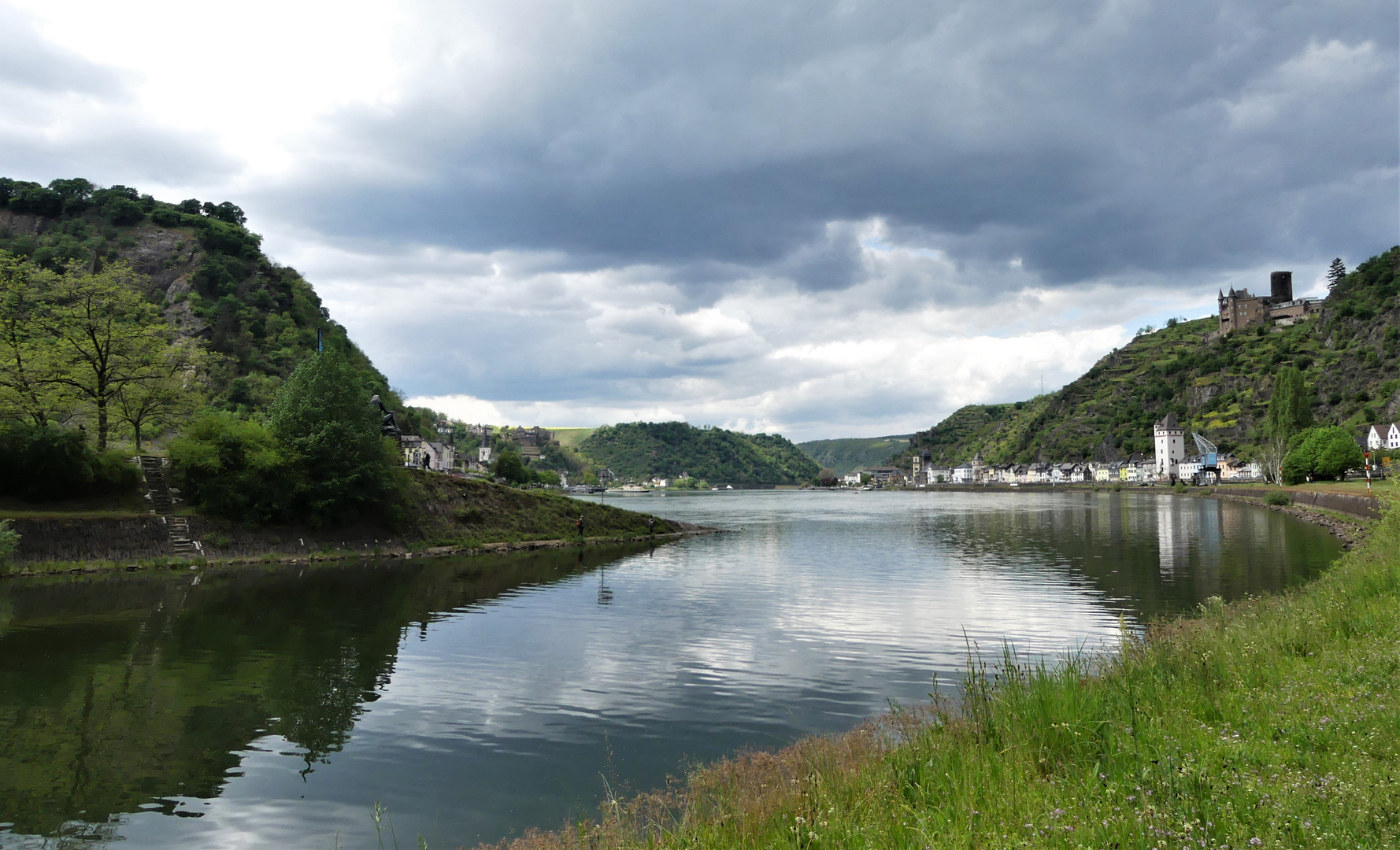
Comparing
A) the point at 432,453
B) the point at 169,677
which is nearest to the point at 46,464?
the point at 169,677

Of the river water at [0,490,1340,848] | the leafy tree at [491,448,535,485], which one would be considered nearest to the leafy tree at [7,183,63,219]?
the leafy tree at [491,448,535,485]

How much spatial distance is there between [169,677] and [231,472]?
109 ft

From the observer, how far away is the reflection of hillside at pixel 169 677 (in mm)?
12656

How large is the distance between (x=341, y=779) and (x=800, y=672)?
11964 mm

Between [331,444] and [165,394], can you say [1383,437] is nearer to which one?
[331,444]

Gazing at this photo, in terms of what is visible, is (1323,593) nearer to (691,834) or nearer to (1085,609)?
(1085,609)

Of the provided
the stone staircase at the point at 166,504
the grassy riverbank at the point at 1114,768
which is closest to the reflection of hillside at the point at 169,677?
the stone staircase at the point at 166,504

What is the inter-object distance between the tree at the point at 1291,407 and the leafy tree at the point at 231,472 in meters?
159

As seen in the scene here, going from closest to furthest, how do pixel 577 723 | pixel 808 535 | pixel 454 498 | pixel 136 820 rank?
1. pixel 136 820
2. pixel 577 723
3. pixel 454 498
4. pixel 808 535

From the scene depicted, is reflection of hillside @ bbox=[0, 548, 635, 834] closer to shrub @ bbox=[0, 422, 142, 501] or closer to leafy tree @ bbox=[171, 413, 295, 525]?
shrub @ bbox=[0, 422, 142, 501]

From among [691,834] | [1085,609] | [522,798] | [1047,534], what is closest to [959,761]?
[691,834]

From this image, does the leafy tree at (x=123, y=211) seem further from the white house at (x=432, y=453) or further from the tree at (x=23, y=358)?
the tree at (x=23, y=358)

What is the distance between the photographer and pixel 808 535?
75812 millimetres

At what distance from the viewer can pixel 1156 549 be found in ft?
170
